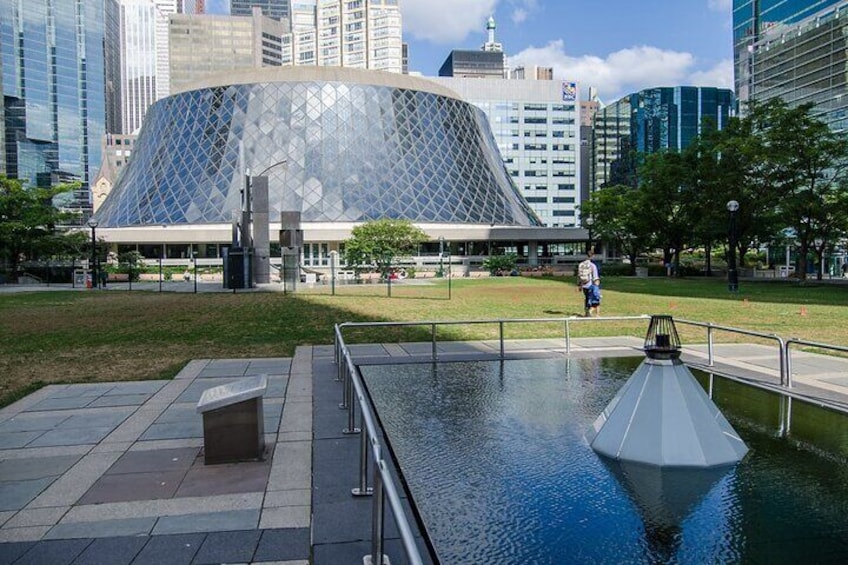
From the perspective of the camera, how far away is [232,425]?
6496 millimetres

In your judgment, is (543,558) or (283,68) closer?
(543,558)

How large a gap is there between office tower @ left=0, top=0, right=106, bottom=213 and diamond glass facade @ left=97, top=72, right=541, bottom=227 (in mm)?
82468

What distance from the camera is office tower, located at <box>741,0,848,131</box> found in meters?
79.6

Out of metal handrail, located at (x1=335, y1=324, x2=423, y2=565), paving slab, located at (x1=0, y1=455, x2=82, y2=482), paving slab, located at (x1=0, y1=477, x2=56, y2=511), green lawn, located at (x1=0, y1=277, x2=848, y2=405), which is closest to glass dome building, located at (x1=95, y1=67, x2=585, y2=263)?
green lawn, located at (x1=0, y1=277, x2=848, y2=405)

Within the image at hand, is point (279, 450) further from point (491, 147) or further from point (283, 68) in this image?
point (491, 147)

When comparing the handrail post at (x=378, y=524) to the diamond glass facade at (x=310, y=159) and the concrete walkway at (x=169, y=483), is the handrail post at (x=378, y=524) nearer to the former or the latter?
the concrete walkway at (x=169, y=483)

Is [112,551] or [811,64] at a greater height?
[811,64]

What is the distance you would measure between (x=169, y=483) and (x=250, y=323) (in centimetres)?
1441

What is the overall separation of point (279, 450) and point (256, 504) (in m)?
1.49

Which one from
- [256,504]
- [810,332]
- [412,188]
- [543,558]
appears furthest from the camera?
[412,188]

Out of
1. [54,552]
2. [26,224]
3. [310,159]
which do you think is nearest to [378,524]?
[54,552]

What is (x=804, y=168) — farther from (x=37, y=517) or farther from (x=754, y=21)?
(x=754, y=21)

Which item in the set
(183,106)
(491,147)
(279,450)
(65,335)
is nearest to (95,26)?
(183,106)

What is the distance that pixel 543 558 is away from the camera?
459 centimetres
